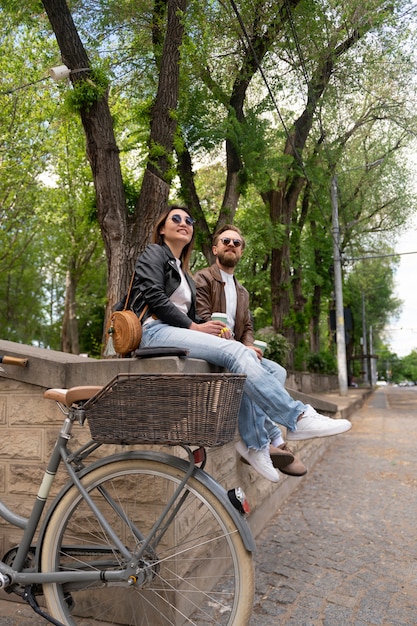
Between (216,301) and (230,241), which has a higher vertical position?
(230,241)

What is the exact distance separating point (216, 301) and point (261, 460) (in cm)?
124

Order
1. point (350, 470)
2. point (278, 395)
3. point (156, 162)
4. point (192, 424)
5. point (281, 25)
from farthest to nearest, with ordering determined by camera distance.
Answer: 1. point (281, 25)
2. point (156, 162)
3. point (350, 470)
4. point (278, 395)
5. point (192, 424)

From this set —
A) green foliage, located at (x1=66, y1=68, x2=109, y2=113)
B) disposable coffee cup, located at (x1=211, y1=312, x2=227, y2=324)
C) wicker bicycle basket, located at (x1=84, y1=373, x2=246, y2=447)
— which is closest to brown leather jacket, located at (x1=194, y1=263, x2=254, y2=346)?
disposable coffee cup, located at (x1=211, y1=312, x2=227, y2=324)

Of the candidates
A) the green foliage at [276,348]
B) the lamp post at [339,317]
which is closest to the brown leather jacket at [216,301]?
the green foliage at [276,348]

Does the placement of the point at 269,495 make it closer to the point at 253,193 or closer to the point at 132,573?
the point at 132,573

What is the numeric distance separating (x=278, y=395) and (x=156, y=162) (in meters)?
7.16

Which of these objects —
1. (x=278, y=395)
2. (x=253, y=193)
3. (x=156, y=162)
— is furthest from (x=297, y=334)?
(x=278, y=395)

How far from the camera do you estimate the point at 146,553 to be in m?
2.33

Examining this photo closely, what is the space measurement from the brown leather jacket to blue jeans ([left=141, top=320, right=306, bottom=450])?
703 millimetres

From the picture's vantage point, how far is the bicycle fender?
223cm

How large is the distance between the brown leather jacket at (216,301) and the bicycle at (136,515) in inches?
58.1

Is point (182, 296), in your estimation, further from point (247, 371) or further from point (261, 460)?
point (261, 460)

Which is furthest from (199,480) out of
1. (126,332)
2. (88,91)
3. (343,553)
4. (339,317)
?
(339,317)

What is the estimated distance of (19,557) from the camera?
2.56 metres
